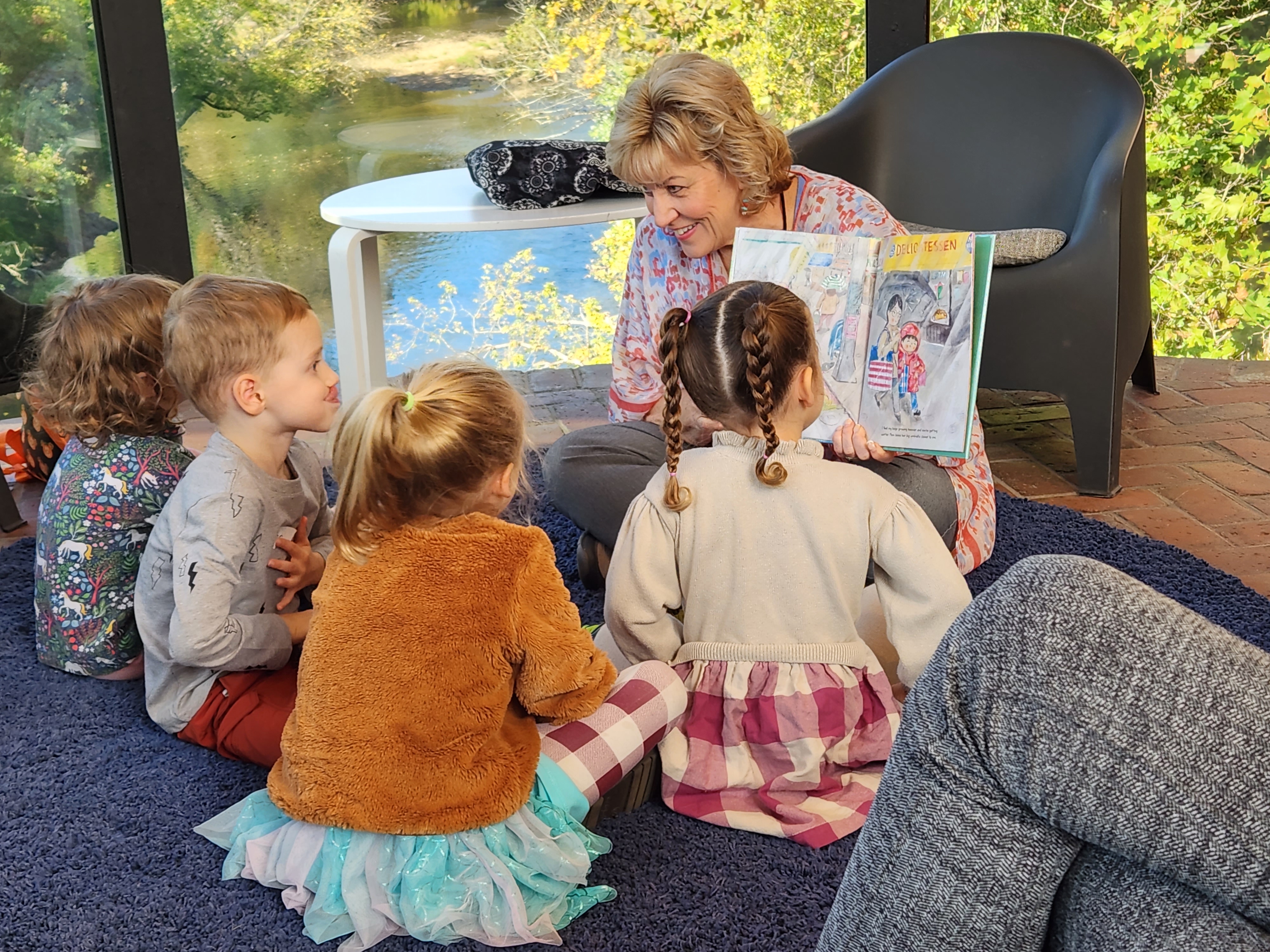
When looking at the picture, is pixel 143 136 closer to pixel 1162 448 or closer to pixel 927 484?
pixel 927 484

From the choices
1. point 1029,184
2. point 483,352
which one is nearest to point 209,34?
point 483,352

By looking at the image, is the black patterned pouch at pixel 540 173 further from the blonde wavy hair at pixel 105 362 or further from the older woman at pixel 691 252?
the blonde wavy hair at pixel 105 362

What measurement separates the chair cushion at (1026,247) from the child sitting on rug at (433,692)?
177 centimetres

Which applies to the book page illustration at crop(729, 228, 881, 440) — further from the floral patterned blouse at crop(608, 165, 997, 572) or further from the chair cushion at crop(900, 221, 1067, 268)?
the chair cushion at crop(900, 221, 1067, 268)

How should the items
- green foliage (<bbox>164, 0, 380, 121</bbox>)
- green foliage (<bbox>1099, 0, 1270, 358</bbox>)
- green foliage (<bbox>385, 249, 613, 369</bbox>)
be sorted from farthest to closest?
green foliage (<bbox>385, 249, 613, 369</bbox>), green foliage (<bbox>164, 0, 380, 121</bbox>), green foliage (<bbox>1099, 0, 1270, 358</bbox>)

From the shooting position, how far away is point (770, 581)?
1.66 meters

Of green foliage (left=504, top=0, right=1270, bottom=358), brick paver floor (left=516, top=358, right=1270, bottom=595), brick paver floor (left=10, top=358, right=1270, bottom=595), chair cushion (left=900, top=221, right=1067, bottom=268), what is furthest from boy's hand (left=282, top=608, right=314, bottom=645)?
green foliage (left=504, top=0, right=1270, bottom=358)

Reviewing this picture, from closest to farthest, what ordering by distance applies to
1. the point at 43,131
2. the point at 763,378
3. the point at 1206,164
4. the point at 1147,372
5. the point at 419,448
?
the point at 419,448 < the point at 763,378 < the point at 43,131 < the point at 1147,372 < the point at 1206,164

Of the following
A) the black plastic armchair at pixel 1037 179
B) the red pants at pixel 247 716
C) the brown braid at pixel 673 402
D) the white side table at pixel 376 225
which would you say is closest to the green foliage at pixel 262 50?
the white side table at pixel 376 225

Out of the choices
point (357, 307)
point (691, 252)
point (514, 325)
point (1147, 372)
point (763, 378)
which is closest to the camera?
point (763, 378)

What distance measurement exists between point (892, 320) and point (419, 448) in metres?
0.99

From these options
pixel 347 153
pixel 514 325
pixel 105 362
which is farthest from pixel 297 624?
pixel 514 325

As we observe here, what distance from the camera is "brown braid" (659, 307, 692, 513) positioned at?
1.63 m

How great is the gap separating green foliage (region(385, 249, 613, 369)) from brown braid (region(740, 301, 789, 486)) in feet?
11.5
